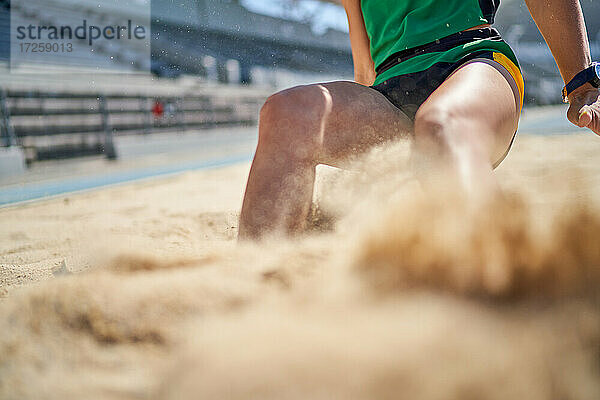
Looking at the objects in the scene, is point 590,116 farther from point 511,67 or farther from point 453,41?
point 453,41

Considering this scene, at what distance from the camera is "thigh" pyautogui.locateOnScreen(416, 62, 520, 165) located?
0.63 metres

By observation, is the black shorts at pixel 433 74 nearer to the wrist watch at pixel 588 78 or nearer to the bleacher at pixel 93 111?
the wrist watch at pixel 588 78

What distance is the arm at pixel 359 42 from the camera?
1204 millimetres

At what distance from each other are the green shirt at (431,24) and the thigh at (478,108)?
0.11m

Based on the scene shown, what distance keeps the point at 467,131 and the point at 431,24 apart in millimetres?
438

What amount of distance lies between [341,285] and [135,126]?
23.5ft

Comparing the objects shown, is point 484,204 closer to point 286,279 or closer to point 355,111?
point 286,279

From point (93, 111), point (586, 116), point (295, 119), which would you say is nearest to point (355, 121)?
point (295, 119)

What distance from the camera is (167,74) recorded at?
10.4 meters

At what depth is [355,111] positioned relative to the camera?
0.87 metres

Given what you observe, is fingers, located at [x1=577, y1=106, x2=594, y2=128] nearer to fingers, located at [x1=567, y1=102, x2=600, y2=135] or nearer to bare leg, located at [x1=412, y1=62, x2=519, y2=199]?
fingers, located at [x1=567, y1=102, x2=600, y2=135]

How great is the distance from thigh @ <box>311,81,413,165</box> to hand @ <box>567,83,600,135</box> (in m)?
0.32

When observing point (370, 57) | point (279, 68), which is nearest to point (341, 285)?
point (370, 57)

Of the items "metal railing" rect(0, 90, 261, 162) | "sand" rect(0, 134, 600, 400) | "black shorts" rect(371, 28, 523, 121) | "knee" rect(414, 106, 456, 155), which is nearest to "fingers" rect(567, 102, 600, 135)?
"black shorts" rect(371, 28, 523, 121)
